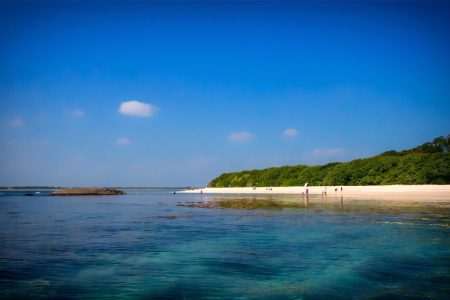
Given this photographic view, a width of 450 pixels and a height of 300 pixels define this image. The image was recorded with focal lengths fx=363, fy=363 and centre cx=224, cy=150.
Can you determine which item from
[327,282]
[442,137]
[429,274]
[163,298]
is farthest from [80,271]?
[442,137]

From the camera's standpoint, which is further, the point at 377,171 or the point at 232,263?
the point at 377,171

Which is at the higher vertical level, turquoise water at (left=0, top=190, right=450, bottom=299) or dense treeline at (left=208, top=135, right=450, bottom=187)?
dense treeline at (left=208, top=135, right=450, bottom=187)

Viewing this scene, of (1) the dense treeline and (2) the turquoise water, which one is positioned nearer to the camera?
(2) the turquoise water

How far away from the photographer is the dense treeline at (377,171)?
7438cm

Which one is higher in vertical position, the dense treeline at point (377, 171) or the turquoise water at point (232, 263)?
the dense treeline at point (377, 171)

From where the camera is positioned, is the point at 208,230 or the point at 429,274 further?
the point at 208,230

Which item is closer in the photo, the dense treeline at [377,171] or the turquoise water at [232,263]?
the turquoise water at [232,263]

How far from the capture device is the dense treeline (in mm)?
74375

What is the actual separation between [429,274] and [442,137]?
12244 centimetres

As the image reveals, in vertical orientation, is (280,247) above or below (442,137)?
below

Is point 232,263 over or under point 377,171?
under

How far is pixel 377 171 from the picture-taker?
3501 inches

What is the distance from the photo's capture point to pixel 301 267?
1241 centimetres

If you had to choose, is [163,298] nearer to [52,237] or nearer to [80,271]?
[80,271]
